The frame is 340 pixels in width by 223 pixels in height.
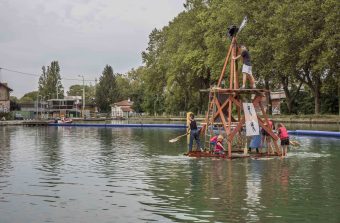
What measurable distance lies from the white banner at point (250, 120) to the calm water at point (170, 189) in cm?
155

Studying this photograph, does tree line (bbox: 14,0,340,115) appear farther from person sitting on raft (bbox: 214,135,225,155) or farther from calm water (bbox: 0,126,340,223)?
calm water (bbox: 0,126,340,223)

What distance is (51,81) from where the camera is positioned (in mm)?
175625

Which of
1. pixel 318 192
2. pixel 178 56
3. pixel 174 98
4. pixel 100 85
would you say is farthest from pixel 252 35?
pixel 100 85

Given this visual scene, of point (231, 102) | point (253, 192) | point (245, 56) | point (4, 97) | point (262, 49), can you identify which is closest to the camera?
point (253, 192)

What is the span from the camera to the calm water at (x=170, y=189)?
11648mm

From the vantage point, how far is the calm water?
11.6 metres

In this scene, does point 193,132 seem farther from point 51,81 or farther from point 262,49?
point 51,81

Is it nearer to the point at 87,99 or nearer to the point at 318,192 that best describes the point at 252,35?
the point at 318,192

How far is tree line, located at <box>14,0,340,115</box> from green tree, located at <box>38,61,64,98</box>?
243ft

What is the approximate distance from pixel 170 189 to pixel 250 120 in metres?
8.77

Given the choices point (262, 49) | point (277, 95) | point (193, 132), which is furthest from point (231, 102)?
point (277, 95)

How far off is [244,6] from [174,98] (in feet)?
124

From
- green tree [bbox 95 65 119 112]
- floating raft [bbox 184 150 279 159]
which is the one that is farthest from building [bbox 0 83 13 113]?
floating raft [bbox 184 150 279 159]

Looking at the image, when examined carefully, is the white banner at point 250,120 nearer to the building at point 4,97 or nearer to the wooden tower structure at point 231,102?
the wooden tower structure at point 231,102
